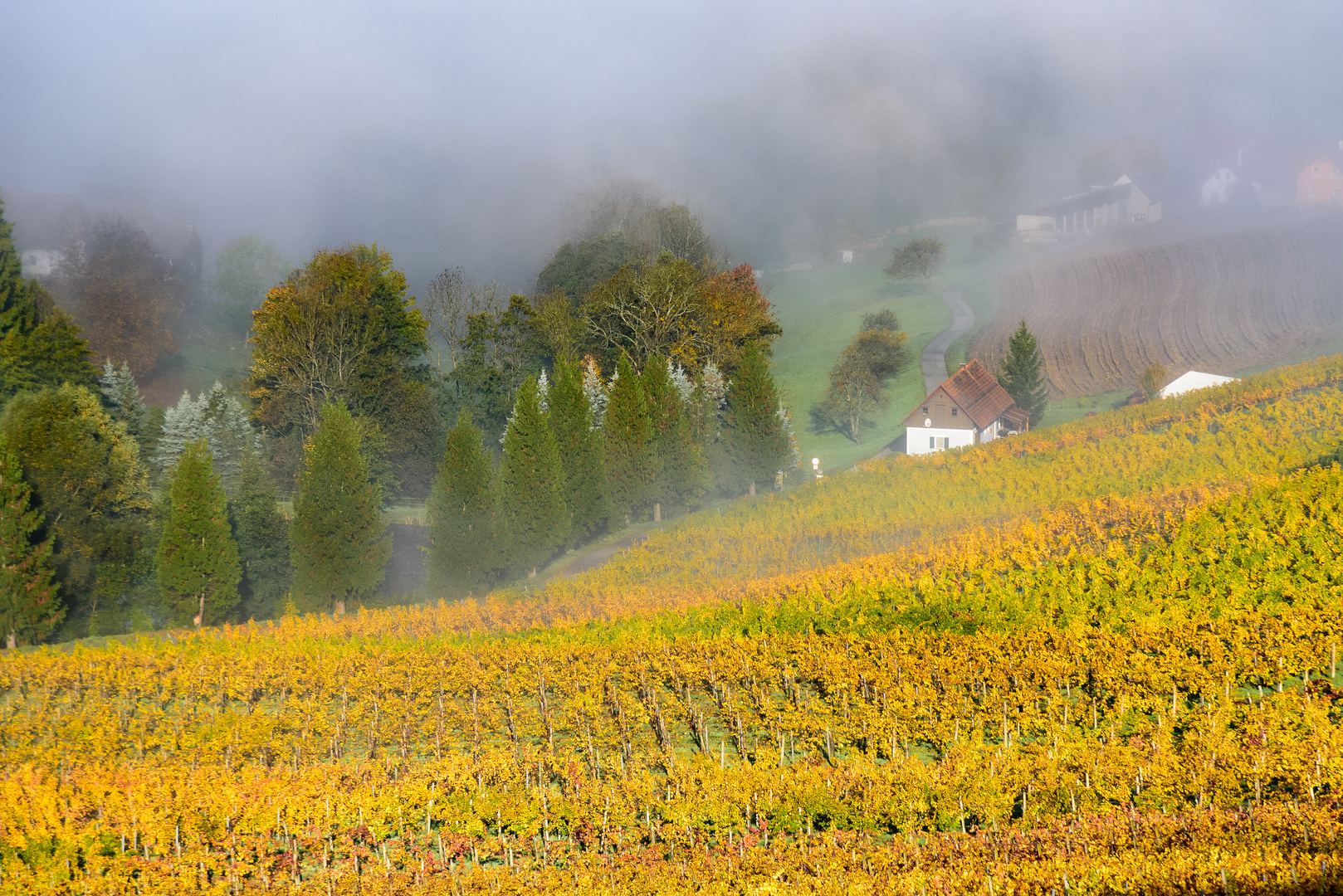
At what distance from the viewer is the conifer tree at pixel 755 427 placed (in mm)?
45781

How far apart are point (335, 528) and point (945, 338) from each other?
65.5m

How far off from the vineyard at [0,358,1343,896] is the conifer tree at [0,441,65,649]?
7.83 meters

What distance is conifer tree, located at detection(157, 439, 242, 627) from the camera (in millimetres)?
32781

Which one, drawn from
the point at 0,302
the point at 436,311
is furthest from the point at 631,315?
the point at 0,302

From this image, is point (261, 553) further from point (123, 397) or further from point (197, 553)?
point (123, 397)

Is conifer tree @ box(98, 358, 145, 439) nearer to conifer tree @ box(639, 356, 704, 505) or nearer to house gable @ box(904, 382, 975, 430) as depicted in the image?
conifer tree @ box(639, 356, 704, 505)

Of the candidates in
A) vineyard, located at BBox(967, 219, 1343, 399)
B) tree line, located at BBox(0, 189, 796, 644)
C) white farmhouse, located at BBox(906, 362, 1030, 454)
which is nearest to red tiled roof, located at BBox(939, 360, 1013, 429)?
white farmhouse, located at BBox(906, 362, 1030, 454)

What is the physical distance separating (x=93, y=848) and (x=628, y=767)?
724cm

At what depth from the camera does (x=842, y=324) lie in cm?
9588

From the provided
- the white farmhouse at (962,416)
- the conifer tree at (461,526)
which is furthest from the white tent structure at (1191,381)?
the conifer tree at (461,526)

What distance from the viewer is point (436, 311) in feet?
237

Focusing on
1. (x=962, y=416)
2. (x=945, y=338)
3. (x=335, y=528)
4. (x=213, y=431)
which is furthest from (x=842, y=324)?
(x=335, y=528)

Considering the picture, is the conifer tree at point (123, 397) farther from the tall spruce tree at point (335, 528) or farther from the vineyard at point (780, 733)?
the vineyard at point (780, 733)

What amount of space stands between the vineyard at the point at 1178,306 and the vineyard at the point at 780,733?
48203mm
